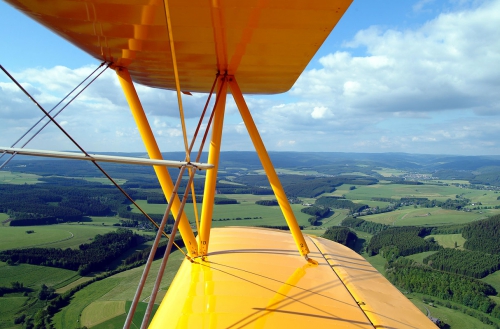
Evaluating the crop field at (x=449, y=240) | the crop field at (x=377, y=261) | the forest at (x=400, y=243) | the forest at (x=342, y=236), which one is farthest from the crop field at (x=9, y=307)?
the crop field at (x=449, y=240)

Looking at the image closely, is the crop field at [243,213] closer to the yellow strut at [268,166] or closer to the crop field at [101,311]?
the crop field at [101,311]

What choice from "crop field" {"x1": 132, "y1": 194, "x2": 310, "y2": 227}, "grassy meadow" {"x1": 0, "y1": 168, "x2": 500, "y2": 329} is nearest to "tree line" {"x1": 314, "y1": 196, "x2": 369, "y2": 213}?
"grassy meadow" {"x1": 0, "y1": 168, "x2": 500, "y2": 329}

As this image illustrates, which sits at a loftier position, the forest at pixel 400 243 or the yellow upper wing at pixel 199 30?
the yellow upper wing at pixel 199 30

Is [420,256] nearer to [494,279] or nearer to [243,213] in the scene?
[494,279]

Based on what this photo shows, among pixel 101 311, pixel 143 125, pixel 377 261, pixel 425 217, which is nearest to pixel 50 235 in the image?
pixel 101 311

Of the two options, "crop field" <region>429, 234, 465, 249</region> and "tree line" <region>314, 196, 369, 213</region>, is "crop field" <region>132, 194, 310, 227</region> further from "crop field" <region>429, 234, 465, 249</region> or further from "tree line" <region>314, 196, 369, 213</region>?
"crop field" <region>429, 234, 465, 249</region>

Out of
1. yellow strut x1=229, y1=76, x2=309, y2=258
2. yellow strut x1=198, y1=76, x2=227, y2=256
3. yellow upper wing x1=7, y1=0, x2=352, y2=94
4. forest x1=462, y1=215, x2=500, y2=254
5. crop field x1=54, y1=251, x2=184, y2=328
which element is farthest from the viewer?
forest x1=462, y1=215, x2=500, y2=254
